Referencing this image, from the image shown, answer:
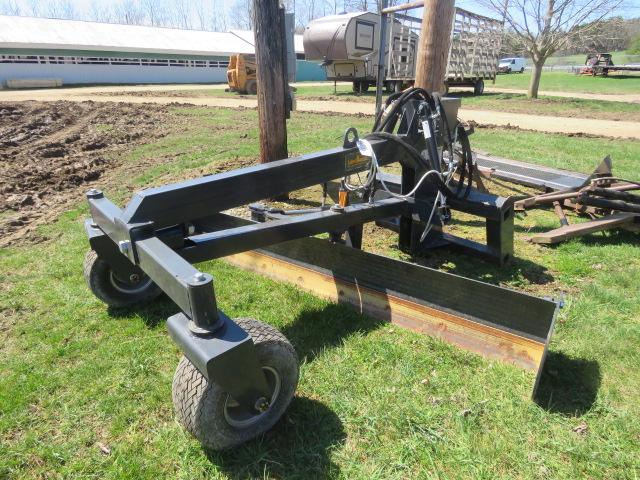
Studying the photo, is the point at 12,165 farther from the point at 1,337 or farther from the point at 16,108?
the point at 16,108

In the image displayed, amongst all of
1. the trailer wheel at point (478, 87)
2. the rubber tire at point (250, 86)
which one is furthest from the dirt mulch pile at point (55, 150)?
the trailer wheel at point (478, 87)

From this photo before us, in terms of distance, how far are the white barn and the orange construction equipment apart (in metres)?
18.5

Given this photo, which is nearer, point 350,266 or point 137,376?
point 137,376

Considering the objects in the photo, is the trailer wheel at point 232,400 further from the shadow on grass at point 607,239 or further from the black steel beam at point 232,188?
the shadow on grass at point 607,239

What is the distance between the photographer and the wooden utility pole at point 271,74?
17.0 feet

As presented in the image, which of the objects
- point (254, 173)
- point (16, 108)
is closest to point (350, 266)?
point (254, 173)

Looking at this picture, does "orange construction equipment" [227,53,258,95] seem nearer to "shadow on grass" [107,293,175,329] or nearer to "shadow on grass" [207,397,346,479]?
"shadow on grass" [107,293,175,329]

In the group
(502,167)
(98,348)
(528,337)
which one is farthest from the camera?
(502,167)

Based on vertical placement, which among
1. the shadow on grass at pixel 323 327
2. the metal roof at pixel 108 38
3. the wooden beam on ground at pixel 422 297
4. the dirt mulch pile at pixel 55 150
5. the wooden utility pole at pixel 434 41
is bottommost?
the dirt mulch pile at pixel 55 150

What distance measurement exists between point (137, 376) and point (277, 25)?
4.10 metres

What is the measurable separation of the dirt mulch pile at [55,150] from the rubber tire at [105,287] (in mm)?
2210

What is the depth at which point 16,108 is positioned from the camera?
53.4 ft

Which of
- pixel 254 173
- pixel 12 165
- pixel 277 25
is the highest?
pixel 277 25

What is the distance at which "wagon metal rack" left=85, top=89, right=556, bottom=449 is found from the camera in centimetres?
193
